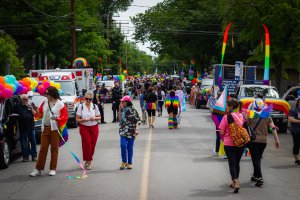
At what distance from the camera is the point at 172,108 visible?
2180cm

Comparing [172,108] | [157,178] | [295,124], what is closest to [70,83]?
[172,108]

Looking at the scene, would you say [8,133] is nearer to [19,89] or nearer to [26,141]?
[26,141]

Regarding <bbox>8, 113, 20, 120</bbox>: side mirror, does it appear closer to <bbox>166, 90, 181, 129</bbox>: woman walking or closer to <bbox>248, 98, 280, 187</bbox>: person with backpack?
<bbox>248, 98, 280, 187</bbox>: person with backpack

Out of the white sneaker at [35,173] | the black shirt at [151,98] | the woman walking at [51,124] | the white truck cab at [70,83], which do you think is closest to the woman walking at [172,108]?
the black shirt at [151,98]

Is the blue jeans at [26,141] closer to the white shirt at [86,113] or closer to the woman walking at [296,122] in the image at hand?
the white shirt at [86,113]

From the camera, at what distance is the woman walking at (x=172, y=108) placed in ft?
71.5

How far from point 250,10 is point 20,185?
21.5 m

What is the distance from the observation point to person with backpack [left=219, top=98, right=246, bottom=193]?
9469 millimetres

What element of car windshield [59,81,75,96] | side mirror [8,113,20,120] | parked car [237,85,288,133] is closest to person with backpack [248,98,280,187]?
side mirror [8,113,20,120]

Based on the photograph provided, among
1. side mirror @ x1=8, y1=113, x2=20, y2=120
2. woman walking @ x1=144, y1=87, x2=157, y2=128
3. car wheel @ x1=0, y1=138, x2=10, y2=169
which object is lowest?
car wheel @ x1=0, y1=138, x2=10, y2=169

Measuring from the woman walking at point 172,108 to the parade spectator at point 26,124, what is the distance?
9105 mm

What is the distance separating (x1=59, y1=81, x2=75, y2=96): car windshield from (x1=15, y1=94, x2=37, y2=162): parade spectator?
413 inches

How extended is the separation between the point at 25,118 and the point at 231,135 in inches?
227

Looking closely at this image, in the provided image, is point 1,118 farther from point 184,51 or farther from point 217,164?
point 184,51
